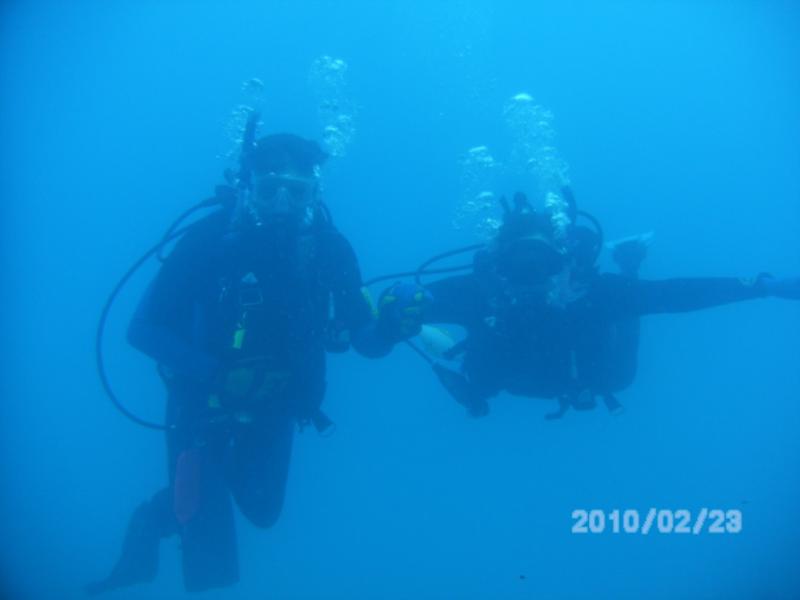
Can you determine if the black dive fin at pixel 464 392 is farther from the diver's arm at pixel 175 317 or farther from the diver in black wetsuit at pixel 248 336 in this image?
the diver's arm at pixel 175 317

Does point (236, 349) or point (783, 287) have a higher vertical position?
point (783, 287)

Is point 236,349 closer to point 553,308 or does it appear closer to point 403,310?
point 403,310

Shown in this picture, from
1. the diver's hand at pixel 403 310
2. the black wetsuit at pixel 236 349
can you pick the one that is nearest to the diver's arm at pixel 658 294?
the diver's hand at pixel 403 310

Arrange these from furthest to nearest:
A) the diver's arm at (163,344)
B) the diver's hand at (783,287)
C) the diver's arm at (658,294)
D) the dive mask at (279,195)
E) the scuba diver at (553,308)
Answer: the diver's arm at (658,294), the scuba diver at (553,308), the diver's hand at (783,287), the dive mask at (279,195), the diver's arm at (163,344)

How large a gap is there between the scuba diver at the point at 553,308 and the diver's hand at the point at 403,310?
0.79 meters

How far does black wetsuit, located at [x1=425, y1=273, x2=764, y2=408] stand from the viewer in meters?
5.61

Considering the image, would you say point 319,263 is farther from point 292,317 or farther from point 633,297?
point 633,297

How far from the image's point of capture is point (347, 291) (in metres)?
5.32

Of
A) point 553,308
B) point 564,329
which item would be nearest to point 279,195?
point 553,308

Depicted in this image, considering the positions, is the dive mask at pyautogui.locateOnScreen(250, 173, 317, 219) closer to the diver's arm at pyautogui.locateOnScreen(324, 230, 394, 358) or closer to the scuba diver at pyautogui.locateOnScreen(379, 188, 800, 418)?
the diver's arm at pyautogui.locateOnScreen(324, 230, 394, 358)

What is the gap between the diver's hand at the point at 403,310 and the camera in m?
4.56

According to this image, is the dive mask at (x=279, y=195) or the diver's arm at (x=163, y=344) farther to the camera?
the dive mask at (x=279, y=195)

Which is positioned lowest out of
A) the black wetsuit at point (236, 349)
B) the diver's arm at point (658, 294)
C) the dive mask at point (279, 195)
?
the black wetsuit at point (236, 349)

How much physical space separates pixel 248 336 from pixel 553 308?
2.89 metres
